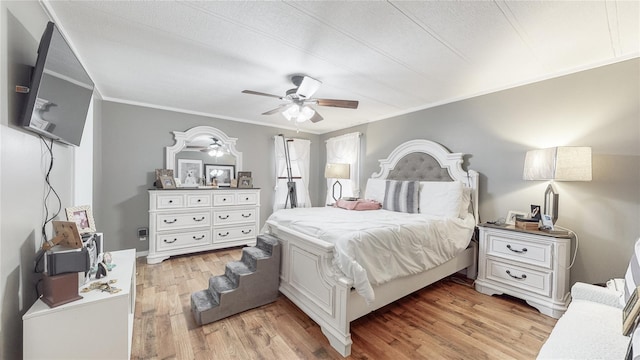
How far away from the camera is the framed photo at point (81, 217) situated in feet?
5.67

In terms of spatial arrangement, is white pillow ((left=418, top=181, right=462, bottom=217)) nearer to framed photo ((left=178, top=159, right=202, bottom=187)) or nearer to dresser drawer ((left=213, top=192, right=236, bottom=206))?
dresser drawer ((left=213, top=192, right=236, bottom=206))

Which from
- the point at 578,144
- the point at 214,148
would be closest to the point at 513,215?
the point at 578,144

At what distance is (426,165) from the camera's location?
3.37m

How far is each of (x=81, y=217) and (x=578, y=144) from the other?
14.4 ft

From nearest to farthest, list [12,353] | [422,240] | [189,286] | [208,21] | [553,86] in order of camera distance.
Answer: [12,353] < [208,21] < [422,240] < [553,86] < [189,286]

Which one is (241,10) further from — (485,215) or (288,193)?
(288,193)

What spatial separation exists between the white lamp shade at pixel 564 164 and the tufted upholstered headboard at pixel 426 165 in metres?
0.71

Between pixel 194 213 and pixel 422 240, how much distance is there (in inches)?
126

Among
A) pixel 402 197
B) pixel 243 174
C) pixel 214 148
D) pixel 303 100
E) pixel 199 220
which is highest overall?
pixel 303 100

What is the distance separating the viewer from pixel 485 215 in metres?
2.89

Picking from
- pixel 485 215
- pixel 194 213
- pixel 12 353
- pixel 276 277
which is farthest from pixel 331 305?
pixel 194 213

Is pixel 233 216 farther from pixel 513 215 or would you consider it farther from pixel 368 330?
pixel 513 215

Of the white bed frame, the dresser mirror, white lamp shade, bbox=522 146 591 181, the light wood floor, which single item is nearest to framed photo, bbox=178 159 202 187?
the dresser mirror

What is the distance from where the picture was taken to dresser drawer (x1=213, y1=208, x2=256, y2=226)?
3.82m
